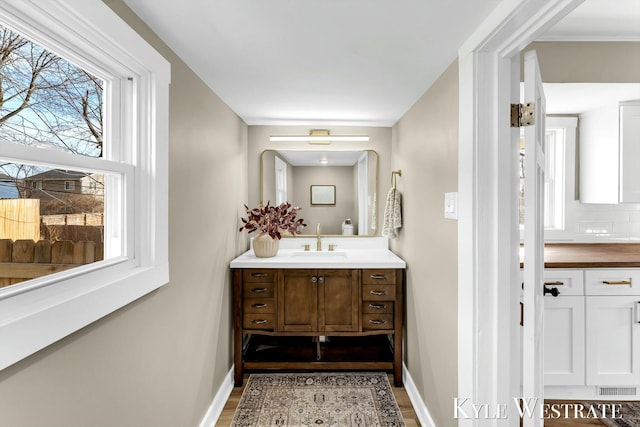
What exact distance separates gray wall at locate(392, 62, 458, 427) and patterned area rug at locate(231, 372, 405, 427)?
0.29 meters

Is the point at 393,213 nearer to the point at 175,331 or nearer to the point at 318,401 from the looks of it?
the point at 318,401

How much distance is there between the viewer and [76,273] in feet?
3.68

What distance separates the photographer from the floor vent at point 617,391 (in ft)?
7.68

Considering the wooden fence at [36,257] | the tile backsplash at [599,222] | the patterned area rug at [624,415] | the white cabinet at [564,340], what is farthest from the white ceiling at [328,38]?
the patterned area rug at [624,415]

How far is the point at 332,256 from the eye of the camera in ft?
9.97

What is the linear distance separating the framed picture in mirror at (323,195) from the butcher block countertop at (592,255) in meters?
1.80

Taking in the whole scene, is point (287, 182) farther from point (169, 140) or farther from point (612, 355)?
point (612, 355)

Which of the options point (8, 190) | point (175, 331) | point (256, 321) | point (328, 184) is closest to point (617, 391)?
point (256, 321)

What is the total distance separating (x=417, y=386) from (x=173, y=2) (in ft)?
8.37

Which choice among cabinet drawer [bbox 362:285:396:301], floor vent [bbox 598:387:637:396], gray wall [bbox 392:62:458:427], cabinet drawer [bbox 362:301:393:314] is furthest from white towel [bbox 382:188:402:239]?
floor vent [bbox 598:387:637:396]

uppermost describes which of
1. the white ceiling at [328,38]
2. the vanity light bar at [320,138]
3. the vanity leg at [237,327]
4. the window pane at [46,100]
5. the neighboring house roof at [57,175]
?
the white ceiling at [328,38]

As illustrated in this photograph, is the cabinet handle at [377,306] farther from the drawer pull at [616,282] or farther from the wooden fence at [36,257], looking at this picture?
the wooden fence at [36,257]

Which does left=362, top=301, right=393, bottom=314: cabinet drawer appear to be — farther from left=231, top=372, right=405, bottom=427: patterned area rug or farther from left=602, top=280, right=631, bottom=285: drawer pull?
left=602, top=280, right=631, bottom=285: drawer pull

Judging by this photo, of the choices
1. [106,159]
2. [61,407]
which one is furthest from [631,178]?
[61,407]
